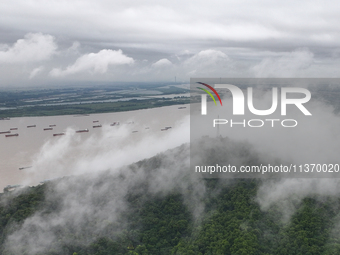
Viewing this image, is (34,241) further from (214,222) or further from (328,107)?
(328,107)

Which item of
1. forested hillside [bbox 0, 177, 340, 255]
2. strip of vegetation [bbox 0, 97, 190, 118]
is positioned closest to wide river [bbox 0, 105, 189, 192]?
strip of vegetation [bbox 0, 97, 190, 118]

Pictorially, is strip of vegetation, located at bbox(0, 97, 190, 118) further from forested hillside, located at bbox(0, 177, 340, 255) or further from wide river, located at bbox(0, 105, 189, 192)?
forested hillside, located at bbox(0, 177, 340, 255)

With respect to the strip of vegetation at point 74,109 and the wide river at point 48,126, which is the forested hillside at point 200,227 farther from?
the strip of vegetation at point 74,109

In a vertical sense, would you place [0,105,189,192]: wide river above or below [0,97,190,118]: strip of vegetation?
below

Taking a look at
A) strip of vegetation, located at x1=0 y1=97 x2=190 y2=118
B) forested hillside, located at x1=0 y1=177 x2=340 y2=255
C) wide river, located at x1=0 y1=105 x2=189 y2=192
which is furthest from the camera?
strip of vegetation, located at x1=0 y1=97 x2=190 y2=118

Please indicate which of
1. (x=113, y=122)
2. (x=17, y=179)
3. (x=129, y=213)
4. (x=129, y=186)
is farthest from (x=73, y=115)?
(x=129, y=213)
